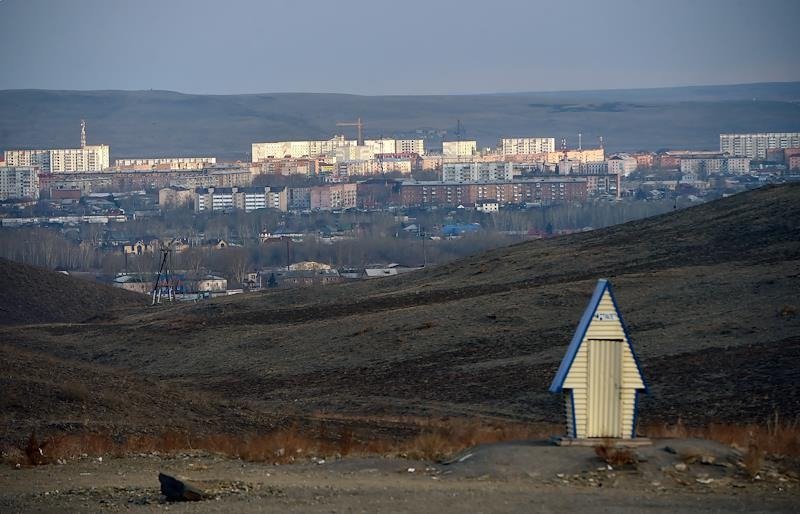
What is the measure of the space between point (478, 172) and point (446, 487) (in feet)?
538

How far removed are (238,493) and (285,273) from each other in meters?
72.8

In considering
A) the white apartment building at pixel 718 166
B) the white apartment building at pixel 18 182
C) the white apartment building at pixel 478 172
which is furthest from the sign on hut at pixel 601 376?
the white apartment building at pixel 718 166

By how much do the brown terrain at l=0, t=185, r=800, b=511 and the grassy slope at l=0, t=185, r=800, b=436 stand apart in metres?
0.06

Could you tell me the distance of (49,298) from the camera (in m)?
47.6

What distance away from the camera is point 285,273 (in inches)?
3329

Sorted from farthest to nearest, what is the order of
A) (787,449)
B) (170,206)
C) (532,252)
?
(170,206)
(532,252)
(787,449)

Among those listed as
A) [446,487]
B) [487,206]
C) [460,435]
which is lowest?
[487,206]

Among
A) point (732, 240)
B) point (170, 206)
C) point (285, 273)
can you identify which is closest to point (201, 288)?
point (285, 273)

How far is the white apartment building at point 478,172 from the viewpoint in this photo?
569 ft

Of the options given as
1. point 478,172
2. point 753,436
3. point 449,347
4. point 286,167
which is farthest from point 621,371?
point 286,167

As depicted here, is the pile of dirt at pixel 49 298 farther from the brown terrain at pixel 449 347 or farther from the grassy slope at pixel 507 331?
the grassy slope at pixel 507 331

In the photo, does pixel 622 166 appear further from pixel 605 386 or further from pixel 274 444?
pixel 605 386

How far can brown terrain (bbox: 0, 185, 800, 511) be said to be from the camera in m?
18.8

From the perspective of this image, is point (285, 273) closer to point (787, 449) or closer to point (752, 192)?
point (752, 192)
